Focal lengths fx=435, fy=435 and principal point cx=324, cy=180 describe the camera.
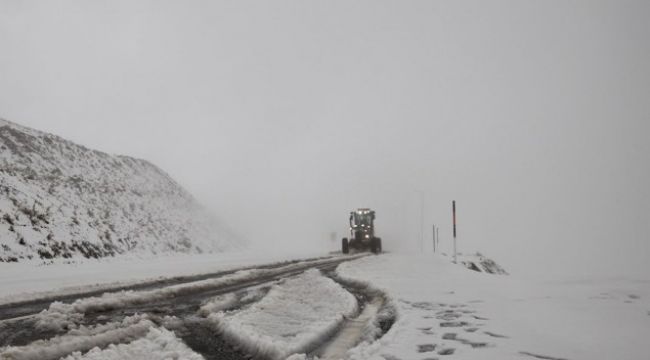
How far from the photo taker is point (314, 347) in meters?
4.65

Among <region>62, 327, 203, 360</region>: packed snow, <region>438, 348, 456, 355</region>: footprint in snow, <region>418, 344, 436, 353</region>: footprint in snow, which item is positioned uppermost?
<region>438, 348, 456, 355</region>: footprint in snow

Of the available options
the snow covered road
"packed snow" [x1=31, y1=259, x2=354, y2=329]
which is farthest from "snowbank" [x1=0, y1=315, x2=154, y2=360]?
"packed snow" [x1=31, y1=259, x2=354, y2=329]

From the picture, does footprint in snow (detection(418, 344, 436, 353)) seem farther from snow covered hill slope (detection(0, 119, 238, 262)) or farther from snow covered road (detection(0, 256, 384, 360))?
snow covered hill slope (detection(0, 119, 238, 262))

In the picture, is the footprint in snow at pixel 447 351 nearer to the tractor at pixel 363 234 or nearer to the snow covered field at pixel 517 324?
the snow covered field at pixel 517 324

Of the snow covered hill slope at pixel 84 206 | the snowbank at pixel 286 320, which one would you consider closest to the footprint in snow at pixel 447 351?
the snowbank at pixel 286 320

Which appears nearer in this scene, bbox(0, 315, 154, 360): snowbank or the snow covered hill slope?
bbox(0, 315, 154, 360): snowbank

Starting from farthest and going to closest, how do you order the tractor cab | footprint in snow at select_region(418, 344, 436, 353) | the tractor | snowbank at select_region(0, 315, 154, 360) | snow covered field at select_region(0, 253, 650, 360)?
the tractor cab
the tractor
footprint in snow at select_region(418, 344, 436, 353)
snow covered field at select_region(0, 253, 650, 360)
snowbank at select_region(0, 315, 154, 360)

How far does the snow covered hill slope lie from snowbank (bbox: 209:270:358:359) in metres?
14.3

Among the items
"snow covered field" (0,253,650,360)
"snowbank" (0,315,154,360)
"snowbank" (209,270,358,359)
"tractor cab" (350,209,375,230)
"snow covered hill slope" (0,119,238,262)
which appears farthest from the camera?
"tractor cab" (350,209,375,230)

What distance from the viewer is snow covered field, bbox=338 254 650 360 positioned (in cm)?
415

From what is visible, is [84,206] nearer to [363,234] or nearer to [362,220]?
[363,234]

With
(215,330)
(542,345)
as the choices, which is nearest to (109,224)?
(215,330)

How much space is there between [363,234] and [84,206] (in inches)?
847

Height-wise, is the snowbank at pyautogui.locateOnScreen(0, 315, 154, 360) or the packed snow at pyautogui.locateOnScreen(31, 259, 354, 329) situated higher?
the snowbank at pyautogui.locateOnScreen(0, 315, 154, 360)
